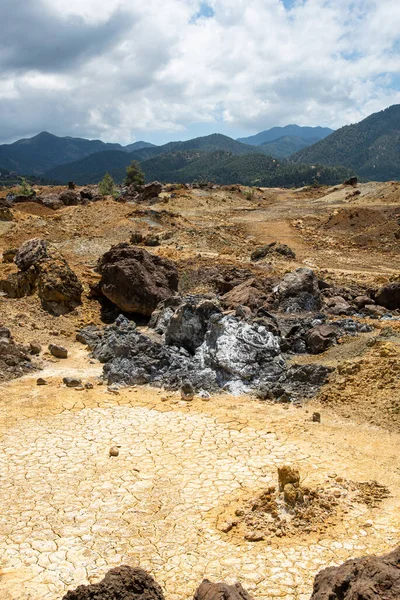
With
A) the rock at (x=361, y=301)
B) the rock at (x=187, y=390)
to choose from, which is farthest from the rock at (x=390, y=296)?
the rock at (x=187, y=390)

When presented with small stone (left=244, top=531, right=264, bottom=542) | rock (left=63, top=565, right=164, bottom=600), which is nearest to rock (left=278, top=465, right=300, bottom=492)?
small stone (left=244, top=531, right=264, bottom=542)

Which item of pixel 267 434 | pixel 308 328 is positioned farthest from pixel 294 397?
pixel 308 328

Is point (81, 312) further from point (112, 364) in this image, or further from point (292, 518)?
point (292, 518)

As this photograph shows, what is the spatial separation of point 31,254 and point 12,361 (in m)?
5.98

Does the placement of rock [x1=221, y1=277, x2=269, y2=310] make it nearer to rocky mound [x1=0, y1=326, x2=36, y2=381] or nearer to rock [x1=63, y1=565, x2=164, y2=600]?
rocky mound [x1=0, y1=326, x2=36, y2=381]

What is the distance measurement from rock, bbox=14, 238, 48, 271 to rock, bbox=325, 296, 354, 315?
346 inches

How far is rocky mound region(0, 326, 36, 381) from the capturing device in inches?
401

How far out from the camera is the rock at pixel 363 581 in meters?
3.07

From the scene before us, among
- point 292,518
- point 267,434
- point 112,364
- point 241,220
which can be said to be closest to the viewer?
point 292,518

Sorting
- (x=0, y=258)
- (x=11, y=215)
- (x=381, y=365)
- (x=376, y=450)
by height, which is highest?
(x=11, y=215)

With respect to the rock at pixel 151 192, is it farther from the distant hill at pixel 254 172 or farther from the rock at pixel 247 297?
the distant hill at pixel 254 172

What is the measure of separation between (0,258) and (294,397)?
1452cm

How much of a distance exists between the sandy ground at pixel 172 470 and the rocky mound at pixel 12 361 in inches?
12.3

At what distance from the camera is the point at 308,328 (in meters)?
11.8
